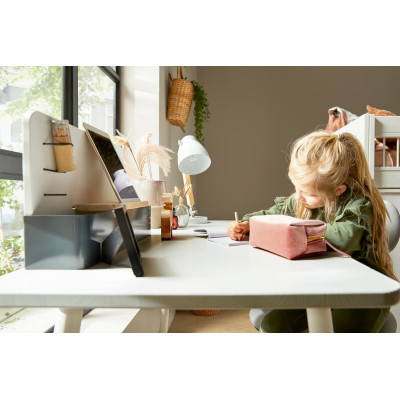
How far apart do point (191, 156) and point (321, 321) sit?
1169mm

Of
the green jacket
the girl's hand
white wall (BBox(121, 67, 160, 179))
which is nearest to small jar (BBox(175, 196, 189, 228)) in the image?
the girl's hand

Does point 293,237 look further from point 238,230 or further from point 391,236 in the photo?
point 391,236

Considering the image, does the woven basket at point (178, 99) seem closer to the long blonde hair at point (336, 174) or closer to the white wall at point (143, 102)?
the white wall at point (143, 102)

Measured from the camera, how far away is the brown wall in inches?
162

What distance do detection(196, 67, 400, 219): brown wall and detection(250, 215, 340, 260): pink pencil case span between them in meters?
3.27

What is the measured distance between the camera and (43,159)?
840mm

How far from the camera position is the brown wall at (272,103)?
4.11 metres

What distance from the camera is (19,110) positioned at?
1.38 m

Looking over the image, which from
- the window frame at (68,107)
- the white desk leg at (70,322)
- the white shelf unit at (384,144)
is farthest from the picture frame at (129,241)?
the white shelf unit at (384,144)

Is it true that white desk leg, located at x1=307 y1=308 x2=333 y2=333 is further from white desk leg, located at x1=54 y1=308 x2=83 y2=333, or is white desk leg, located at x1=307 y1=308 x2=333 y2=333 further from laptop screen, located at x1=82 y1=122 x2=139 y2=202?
laptop screen, located at x1=82 y1=122 x2=139 y2=202

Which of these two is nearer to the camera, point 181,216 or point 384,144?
point 181,216

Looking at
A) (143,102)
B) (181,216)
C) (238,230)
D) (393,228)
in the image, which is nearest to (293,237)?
(238,230)

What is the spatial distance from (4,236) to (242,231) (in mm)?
918
